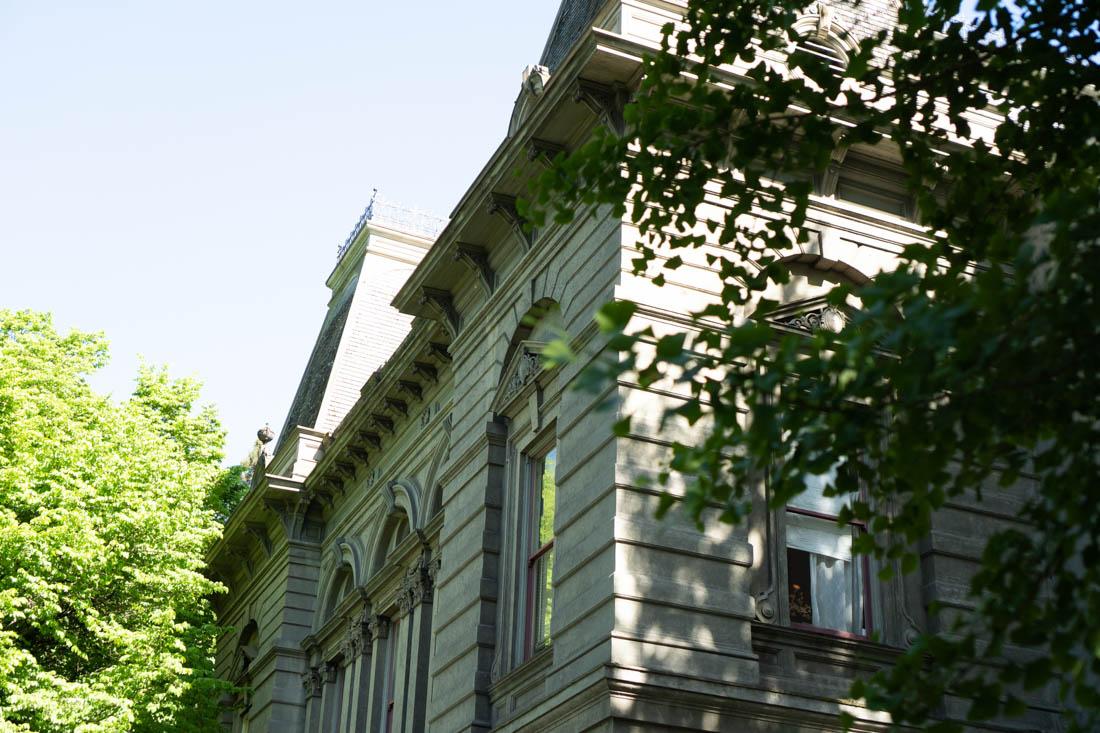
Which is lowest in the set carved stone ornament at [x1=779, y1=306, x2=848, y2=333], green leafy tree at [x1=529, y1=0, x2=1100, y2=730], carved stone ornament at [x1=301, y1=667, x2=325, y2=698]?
green leafy tree at [x1=529, y1=0, x2=1100, y2=730]

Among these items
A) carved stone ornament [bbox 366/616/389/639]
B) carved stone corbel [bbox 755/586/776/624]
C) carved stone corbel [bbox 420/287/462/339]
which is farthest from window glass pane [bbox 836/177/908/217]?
carved stone ornament [bbox 366/616/389/639]

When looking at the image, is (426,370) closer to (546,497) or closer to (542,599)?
(546,497)

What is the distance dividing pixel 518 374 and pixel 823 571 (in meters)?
5.06

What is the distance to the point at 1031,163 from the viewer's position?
35.9 feet

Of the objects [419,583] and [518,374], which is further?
[419,583]

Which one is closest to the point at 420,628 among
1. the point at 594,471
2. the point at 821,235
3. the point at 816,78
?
the point at 594,471

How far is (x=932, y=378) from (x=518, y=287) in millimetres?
12164

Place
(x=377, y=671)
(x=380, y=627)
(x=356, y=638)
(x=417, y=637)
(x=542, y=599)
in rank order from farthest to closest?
(x=356, y=638) < (x=380, y=627) < (x=377, y=671) < (x=417, y=637) < (x=542, y=599)

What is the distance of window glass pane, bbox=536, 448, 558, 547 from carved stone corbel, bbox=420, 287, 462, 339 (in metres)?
4.28

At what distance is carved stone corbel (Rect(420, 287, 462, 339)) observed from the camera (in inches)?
856

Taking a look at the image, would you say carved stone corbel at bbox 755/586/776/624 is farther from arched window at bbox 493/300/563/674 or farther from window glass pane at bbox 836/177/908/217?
window glass pane at bbox 836/177/908/217

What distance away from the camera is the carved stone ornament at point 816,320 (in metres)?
16.6

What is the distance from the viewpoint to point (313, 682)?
2812cm

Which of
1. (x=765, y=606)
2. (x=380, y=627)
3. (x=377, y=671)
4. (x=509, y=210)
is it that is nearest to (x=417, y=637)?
(x=377, y=671)
